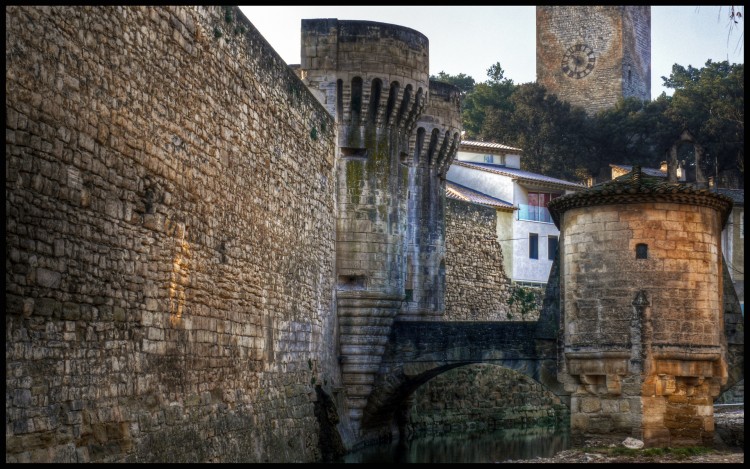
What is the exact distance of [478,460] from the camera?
874 inches

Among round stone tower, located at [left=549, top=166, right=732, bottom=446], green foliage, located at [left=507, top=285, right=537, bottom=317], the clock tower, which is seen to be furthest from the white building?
round stone tower, located at [left=549, top=166, right=732, bottom=446]

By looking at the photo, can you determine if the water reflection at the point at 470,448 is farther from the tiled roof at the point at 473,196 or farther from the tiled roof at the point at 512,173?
the tiled roof at the point at 512,173

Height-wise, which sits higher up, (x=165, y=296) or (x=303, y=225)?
(x=303, y=225)

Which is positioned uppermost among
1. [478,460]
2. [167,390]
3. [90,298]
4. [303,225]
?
[303,225]

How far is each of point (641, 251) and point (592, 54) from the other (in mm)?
48533

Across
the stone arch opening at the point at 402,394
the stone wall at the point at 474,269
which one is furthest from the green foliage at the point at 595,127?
the stone arch opening at the point at 402,394

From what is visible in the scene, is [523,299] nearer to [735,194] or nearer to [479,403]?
[479,403]

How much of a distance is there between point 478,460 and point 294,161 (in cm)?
709

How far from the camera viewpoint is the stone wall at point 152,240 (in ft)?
30.9

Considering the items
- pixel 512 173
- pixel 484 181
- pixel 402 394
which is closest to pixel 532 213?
pixel 512 173

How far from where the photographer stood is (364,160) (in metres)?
22.3

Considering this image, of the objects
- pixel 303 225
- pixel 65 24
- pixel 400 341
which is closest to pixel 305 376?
pixel 303 225

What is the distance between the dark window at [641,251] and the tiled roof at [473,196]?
766 inches
